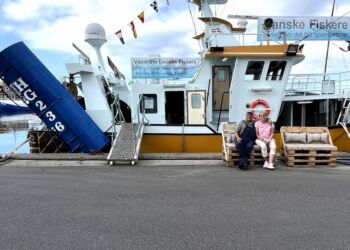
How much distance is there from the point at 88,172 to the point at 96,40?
719cm

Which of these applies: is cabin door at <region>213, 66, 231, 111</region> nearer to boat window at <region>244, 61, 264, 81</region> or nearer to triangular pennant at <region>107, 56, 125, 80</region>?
boat window at <region>244, 61, 264, 81</region>

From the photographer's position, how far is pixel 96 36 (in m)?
13.0

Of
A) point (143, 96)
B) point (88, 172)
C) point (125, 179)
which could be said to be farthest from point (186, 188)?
point (143, 96)

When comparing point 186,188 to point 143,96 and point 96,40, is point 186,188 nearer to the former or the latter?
point 143,96

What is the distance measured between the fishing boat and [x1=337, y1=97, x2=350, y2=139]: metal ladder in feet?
0.14

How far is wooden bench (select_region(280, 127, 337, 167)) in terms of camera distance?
8.15m

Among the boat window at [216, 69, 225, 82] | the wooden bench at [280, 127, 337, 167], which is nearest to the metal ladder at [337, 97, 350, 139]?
the wooden bench at [280, 127, 337, 167]

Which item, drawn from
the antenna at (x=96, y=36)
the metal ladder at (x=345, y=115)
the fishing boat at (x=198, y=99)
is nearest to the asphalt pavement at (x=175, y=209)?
the fishing boat at (x=198, y=99)

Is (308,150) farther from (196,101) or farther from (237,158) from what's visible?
(196,101)

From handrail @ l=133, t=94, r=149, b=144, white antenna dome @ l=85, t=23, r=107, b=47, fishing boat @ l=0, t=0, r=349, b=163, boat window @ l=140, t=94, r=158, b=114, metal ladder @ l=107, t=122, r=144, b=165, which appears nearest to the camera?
metal ladder @ l=107, t=122, r=144, b=165

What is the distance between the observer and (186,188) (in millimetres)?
5824

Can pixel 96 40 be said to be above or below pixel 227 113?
above

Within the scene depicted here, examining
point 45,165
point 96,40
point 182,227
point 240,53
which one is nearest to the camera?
point 182,227

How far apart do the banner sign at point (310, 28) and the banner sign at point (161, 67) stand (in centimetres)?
565
